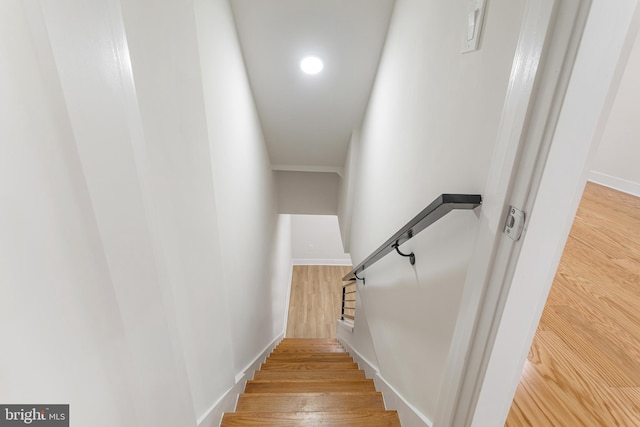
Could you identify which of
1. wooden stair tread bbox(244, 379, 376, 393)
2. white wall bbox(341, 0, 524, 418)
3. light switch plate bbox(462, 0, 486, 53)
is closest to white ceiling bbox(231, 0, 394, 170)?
white wall bbox(341, 0, 524, 418)

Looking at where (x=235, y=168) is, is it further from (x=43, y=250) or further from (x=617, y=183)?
(x=617, y=183)

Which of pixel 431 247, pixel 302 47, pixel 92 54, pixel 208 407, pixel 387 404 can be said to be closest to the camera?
pixel 92 54

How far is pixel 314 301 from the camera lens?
5.89 m

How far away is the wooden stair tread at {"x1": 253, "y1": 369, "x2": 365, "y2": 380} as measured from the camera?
217cm

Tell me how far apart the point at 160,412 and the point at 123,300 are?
17.8 inches

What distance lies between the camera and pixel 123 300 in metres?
0.70

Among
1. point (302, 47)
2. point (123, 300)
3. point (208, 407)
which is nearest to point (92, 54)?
point (123, 300)

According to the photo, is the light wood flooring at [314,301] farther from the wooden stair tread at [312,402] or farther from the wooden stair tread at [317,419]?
the wooden stair tread at [317,419]

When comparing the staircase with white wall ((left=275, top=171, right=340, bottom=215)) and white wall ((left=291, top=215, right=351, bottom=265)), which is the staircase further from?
white wall ((left=291, top=215, right=351, bottom=265))

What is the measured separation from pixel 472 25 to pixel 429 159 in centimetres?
44

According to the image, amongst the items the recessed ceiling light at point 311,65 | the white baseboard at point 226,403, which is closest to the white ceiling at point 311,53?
the recessed ceiling light at point 311,65

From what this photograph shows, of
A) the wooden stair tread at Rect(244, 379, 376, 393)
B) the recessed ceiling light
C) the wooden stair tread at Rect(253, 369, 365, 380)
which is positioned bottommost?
the wooden stair tread at Rect(253, 369, 365, 380)

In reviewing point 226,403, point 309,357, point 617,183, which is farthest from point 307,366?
point 617,183

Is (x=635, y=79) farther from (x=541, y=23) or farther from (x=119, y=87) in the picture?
(x=119, y=87)
